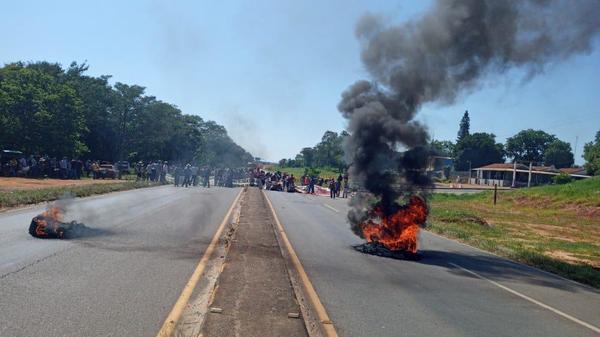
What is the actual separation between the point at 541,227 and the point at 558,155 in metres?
107

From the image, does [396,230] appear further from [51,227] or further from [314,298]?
[51,227]

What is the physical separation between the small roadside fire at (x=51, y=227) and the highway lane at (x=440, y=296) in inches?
195

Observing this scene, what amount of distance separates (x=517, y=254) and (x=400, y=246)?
14.4 ft

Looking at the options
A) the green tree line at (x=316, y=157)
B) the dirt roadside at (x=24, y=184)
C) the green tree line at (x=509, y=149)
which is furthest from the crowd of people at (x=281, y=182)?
the green tree line at (x=509, y=149)

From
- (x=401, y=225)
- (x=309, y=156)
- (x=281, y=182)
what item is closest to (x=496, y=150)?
(x=309, y=156)

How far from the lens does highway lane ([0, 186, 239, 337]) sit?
582 cm

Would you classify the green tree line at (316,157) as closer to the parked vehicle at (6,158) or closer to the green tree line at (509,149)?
the green tree line at (509,149)

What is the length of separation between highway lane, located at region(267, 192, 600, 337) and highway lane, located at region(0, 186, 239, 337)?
7.31 ft

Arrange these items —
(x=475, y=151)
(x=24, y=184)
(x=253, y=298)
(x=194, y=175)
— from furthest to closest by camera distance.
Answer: (x=475, y=151) → (x=194, y=175) → (x=24, y=184) → (x=253, y=298)

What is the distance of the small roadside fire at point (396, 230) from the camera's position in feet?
41.2

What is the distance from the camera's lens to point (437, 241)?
56.0 feet

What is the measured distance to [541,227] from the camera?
2645 cm

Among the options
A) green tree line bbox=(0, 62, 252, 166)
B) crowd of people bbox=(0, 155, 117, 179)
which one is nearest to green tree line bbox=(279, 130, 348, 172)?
green tree line bbox=(0, 62, 252, 166)

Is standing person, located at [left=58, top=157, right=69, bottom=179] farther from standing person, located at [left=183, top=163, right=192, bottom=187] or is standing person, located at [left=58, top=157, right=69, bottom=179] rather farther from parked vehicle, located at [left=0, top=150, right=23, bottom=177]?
standing person, located at [left=183, top=163, right=192, bottom=187]
